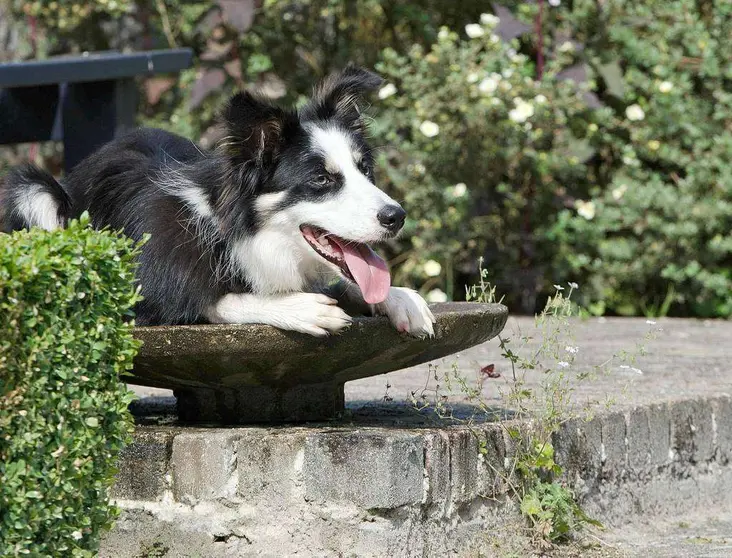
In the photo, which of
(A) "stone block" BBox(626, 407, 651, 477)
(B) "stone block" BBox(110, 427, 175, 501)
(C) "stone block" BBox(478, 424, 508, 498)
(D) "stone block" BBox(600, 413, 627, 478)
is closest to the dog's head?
(C) "stone block" BBox(478, 424, 508, 498)

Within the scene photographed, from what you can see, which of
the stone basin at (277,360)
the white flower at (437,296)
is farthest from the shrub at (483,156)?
the stone basin at (277,360)

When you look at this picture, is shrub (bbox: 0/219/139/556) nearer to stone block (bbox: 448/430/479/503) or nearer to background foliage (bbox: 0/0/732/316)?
stone block (bbox: 448/430/479/503)

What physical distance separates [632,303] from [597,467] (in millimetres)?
4047

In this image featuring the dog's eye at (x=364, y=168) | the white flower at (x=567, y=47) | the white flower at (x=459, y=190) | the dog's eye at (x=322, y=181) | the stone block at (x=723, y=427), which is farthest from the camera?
the white flower at (x=567, y=47)

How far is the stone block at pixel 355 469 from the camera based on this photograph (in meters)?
3.22

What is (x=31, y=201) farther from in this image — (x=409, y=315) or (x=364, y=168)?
(x=409, y=315)

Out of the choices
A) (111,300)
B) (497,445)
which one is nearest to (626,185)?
(497,445)

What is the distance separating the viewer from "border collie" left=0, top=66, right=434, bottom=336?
3.36 m

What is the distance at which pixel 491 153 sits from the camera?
740cm

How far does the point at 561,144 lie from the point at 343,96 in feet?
12.8

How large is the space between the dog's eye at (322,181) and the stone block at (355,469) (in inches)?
29.2

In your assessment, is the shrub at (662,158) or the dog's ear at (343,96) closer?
the dog's ear at (343,96)

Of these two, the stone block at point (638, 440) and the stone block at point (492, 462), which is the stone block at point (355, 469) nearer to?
the stone block at point (492, 462)

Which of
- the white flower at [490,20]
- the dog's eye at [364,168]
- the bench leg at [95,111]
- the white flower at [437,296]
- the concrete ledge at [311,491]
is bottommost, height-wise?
the concrete ledge at [311,491]
